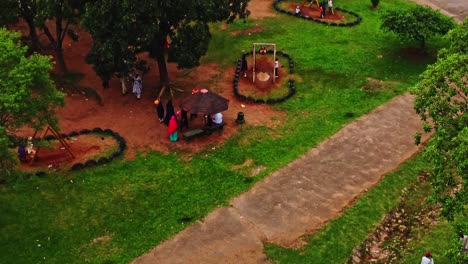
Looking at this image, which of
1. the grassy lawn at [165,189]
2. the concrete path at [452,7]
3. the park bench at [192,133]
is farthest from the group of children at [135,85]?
the concrete path at [452,7]

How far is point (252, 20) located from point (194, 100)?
16141mm

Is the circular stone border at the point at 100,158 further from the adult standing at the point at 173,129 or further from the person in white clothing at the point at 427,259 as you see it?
the person in white clothing at the point at 427,259

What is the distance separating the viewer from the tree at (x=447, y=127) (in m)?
15.7

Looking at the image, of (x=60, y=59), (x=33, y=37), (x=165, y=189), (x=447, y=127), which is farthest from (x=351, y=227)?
(x=33, y=37)

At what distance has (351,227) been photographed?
68.1 feet

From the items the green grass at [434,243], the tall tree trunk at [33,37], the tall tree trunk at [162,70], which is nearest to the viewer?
the green grass at [434,243]

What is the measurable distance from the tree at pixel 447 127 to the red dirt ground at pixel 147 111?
1042 centimetres

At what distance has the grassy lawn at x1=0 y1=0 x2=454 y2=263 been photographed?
20.1 m

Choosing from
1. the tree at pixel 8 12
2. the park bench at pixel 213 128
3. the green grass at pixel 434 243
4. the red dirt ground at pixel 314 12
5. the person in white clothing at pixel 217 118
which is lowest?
the green grass at pixel 434 243

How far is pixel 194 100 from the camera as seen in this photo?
85.9ft

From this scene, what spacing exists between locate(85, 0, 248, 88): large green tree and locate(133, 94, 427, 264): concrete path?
9.11 meters

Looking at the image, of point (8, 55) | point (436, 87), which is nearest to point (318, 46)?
point (436, 87)

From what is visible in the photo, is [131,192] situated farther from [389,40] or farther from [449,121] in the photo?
[389,40]

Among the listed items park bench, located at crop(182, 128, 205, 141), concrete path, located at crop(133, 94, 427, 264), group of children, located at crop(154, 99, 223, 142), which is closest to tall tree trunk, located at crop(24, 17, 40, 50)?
group of children, located at crop(154, 99, 223, 142)
